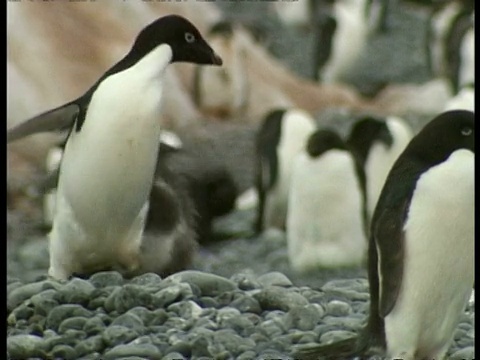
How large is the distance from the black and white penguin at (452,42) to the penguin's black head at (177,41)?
3128 mm

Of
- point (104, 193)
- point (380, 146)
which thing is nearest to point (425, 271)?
point (104, 193)

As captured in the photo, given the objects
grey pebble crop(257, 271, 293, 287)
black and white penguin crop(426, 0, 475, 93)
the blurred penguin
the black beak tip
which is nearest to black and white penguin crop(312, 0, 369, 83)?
black and white penguin crop(426, 0, 475, 93)

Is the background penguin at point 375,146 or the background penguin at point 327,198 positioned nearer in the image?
the background penguin at point 375,146

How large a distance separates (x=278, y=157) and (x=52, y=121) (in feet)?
7.42

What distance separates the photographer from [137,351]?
1811mm

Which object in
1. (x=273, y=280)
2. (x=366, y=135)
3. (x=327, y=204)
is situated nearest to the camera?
(x=273, y=280)

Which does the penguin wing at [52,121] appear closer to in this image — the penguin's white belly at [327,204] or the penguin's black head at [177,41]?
the penguin's black head at [177,41]

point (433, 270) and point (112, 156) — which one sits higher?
point (112, 156)

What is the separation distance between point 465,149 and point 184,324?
1.61 ft

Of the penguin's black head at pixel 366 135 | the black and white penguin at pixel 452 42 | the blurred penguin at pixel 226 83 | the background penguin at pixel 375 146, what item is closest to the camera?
A: the blurred penguin at pixel 226 83

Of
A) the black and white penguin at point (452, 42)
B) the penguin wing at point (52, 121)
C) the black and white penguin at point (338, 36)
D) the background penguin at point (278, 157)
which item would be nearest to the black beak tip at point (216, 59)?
the penguin wing at point (52, 121)

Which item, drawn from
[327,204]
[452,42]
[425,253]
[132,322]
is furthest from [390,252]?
[452,42]

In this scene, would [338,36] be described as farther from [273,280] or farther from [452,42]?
[273,280]

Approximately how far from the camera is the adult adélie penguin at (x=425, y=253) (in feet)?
5.88
